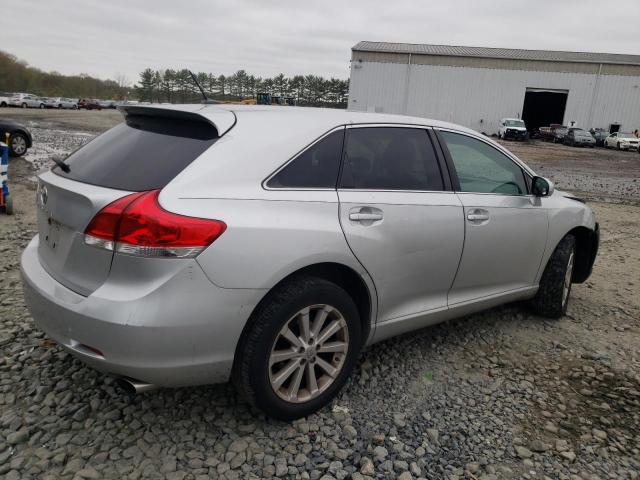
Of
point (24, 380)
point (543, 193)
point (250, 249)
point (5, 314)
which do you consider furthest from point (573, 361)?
point (5, 314)

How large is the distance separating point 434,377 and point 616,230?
6.35 metres

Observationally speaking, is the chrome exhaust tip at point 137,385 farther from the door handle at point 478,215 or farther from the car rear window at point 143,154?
the door handle at point 478,215

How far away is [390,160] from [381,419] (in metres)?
1.50

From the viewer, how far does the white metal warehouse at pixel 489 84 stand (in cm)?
4422

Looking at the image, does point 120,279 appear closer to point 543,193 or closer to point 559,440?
point 559,440

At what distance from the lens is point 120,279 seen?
220 centimetres

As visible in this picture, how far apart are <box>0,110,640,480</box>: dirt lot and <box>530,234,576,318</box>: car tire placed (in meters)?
0.31

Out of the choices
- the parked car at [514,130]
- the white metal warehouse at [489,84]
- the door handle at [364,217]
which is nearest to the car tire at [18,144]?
the door handle at [364,217]

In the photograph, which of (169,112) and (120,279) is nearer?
(120,279)

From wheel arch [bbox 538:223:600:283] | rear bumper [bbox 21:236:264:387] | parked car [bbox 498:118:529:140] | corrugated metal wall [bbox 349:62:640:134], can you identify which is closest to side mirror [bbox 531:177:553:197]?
wheel arch [bbox 538:223:600:283]

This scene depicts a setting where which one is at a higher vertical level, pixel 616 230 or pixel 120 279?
pixel 120 279

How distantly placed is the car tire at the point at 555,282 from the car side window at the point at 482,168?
700 millimetres

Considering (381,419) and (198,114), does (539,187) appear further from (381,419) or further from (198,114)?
(198,114)

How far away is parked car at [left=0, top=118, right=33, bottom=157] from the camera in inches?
496
